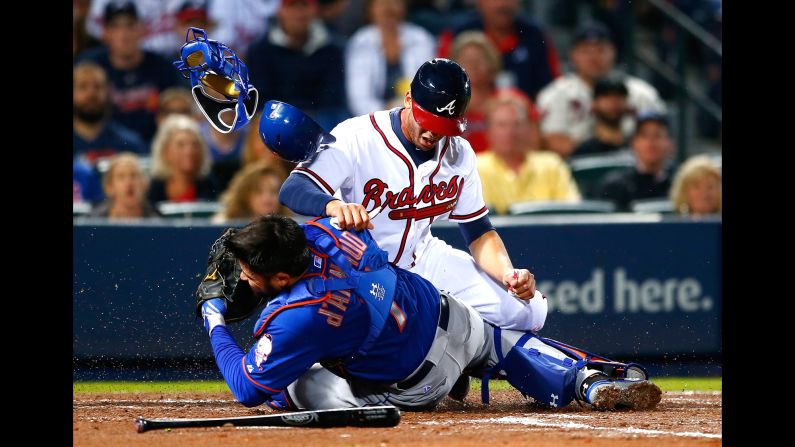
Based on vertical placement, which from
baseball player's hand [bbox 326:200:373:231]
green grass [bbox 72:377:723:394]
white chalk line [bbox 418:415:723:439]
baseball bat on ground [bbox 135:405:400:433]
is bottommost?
green grass [bbox 72:377:723:394]

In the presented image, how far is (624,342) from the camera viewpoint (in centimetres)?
805

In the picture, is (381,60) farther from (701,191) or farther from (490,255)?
(490,255)

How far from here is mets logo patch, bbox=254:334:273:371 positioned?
462 cm

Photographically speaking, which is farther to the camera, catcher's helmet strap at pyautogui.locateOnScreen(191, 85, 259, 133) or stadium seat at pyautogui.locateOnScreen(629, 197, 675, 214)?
stadium seat at pyautogui.locateOnScreen(629, 197, 675, 214)

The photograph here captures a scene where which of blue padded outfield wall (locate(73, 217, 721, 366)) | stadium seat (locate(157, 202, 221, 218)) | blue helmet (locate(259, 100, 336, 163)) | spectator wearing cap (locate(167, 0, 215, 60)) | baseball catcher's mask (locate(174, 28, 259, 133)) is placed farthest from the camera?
spectator wearing cap (locate(167, 0, 215, 60))

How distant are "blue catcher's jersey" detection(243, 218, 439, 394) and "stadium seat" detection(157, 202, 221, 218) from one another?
11.5 ft

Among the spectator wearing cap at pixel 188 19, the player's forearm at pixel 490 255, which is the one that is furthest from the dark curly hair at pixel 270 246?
the spectator wearing cap at pixel 188 19

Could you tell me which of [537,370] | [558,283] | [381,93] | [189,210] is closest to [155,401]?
[537,370]

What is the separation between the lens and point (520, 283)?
537 cm

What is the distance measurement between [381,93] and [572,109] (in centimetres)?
165

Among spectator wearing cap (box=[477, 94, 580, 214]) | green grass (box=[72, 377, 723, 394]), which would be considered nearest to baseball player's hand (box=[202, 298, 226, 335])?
green grass (box=[72, 377, 723, 394])

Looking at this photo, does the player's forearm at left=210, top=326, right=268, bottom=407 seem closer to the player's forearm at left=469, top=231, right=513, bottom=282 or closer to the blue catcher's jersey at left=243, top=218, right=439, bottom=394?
the blue catcher's jersey at left=243, top=218, right=439, bottom=394

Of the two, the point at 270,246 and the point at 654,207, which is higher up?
the point at 654,207
